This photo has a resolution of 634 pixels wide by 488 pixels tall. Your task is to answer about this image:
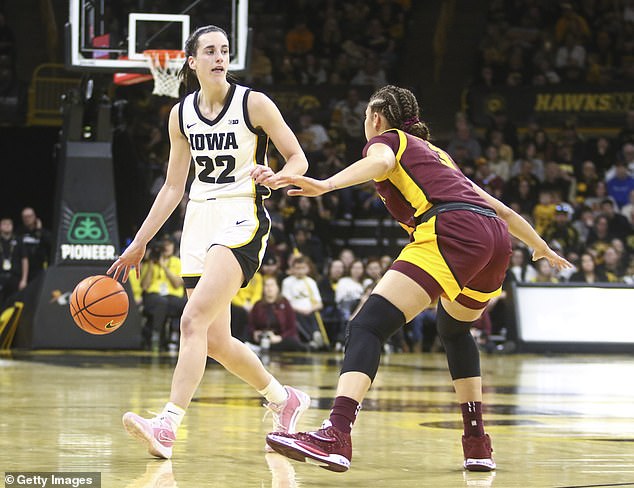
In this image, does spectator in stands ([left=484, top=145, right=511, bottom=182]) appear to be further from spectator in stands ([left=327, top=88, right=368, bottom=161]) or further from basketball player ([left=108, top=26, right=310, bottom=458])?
basketball player ([left=108, top=26, right=310, bottom=458])

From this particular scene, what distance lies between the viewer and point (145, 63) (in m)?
13.2

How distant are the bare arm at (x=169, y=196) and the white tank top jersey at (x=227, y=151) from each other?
5.9 inches

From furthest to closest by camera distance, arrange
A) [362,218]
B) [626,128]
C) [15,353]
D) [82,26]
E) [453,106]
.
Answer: [453,106], [626,128], [362,218], [15,353], [82,26]

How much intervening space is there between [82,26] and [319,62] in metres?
10.4

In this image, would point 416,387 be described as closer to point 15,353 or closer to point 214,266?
point 214,266

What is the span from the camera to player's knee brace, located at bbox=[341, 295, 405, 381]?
5.30 meters

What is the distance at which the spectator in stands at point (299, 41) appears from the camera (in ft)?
79.1

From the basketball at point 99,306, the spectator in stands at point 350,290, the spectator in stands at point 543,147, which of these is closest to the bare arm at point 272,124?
the basketball at point 99,306

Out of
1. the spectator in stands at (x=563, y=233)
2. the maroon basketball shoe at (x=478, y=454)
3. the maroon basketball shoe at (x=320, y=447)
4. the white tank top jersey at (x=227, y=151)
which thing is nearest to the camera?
the maroon basketball shoe at (x=320, y=447)

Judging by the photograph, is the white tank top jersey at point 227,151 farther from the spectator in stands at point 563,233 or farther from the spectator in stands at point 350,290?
the spectator in stands at point 563,233

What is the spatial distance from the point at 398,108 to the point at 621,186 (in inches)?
612

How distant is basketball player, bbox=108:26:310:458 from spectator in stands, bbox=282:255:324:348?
1024cm

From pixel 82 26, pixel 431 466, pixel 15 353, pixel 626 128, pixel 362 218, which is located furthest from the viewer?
pixel 626 128

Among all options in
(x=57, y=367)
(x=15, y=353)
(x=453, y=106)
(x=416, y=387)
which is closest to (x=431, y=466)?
(x=416, y=387)
